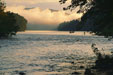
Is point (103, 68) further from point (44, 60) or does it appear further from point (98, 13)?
point (44, 60)

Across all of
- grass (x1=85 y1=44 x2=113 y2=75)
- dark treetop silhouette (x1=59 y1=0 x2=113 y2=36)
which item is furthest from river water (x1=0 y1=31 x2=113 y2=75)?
dark treetop silhouette (x1=59 y1=0 x2=113 y2=36)

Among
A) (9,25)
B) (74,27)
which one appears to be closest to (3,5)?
(9,25)

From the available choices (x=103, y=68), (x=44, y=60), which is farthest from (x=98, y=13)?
(x=44, y=60)

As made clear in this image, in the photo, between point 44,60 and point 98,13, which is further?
point 44,60

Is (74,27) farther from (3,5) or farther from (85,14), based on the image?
(3,5)

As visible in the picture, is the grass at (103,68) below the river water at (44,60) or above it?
above

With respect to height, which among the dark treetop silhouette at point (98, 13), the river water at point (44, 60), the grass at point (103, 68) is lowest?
the river water at point (44, 60)

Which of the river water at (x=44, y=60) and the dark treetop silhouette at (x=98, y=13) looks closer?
the dark treetop silhouette at (x=98, y=13)

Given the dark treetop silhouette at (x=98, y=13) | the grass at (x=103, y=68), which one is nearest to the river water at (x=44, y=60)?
the grass at (x=103, y=68)

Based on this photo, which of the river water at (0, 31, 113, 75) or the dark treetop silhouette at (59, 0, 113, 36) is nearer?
the dark treetop silhouette at (59, 0, 113, 36)

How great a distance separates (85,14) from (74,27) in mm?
1755

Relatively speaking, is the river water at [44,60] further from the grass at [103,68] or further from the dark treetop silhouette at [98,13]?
the dark treetop silhouette at [98,13]

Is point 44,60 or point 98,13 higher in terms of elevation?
point 98,13

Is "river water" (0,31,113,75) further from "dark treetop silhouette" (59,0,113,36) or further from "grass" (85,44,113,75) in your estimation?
"dark treetop silhouette" (59,0,113,36)
